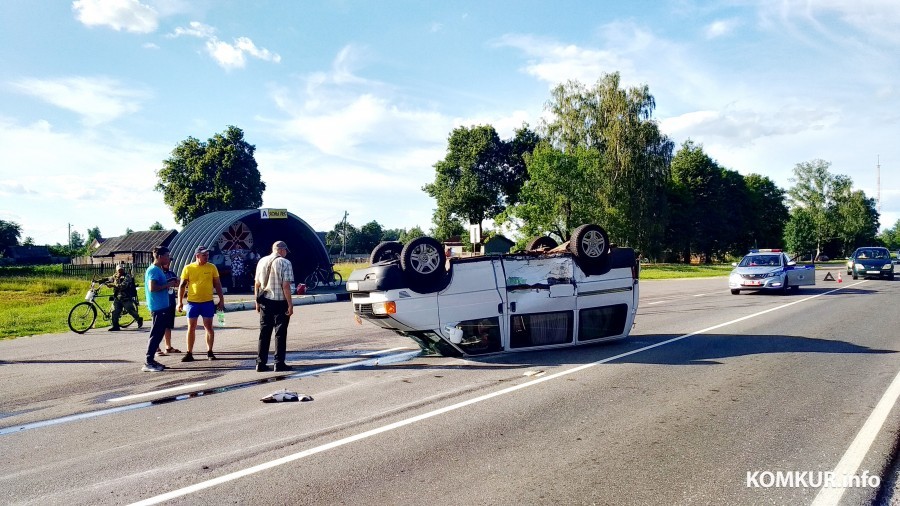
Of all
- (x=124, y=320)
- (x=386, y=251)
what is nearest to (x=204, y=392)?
(x=386, y=251)

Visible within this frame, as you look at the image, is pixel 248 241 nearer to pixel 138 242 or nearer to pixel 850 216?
pixel 138 242

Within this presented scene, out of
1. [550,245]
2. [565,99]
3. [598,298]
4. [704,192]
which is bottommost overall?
[598,298]

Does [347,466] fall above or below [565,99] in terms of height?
below

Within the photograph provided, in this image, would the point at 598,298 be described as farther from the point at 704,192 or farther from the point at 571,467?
the point at 704,192

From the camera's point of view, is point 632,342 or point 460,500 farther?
point 632,342

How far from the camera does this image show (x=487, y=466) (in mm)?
4523

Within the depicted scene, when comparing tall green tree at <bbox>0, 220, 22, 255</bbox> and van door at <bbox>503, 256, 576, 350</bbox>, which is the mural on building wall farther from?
tall green tree at <bbox>0, 220, 22, 255</bbox>

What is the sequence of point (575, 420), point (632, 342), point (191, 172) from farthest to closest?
1. point (191, 172)
2. point (632, 342)
3. point (575, 420)

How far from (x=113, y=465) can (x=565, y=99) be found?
49681mm

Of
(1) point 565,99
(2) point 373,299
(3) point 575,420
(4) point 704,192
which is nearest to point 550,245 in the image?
(2) point 373,299

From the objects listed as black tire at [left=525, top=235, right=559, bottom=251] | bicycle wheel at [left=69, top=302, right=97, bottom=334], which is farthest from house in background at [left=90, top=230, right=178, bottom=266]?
black tire at [left=525, top=235, right=559, bottom=251]

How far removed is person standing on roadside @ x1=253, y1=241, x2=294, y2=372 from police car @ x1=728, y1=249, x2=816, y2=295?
56.9 ft

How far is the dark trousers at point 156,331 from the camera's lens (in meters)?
8.81

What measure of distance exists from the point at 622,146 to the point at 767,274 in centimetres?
2897
